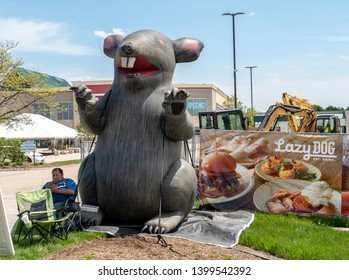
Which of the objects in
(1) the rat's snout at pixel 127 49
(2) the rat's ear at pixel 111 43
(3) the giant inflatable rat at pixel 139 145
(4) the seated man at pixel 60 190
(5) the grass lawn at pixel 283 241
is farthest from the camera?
(2) the rat's ear at pixel 111 43

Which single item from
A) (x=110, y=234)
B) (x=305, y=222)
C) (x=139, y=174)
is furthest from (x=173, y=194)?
(x=305, y=222)

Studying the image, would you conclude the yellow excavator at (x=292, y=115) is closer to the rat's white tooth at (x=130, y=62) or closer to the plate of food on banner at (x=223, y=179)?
the plate of food on banner at (x=223, y=179)

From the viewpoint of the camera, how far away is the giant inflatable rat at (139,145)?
584 centimetres

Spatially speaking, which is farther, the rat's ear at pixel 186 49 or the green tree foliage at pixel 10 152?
the green tree foliage at pixel 10 152

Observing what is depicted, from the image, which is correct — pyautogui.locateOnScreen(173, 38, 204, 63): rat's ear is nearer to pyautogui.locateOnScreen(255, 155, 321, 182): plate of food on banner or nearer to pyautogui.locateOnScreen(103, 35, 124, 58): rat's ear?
pyautogui.locateOnScreen(103, 35, 124, 58): rat's ear

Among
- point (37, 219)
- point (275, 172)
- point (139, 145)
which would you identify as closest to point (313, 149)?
point (275, 172)

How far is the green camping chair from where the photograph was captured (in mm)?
5594

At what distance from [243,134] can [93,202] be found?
13.8ft

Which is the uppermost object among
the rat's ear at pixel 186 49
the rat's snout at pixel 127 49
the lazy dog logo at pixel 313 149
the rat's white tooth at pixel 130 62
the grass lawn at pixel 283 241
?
the rat's ear at pixel 186 49

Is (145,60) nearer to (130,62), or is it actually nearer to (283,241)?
(130,62)

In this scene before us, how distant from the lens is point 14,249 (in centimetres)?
528

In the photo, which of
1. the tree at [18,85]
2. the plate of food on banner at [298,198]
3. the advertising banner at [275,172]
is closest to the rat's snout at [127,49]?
the advertising banner at [275,172]

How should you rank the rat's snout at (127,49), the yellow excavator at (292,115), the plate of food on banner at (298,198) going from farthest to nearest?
1. the yellow excavator at (292,115)
2. the plate of food on banner at (298,198)
3. the rat's snout at (127,49)
